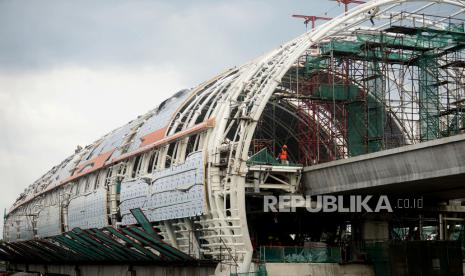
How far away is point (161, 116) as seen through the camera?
6191 centimetres

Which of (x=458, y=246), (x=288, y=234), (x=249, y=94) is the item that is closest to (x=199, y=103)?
(x=249, y=94)

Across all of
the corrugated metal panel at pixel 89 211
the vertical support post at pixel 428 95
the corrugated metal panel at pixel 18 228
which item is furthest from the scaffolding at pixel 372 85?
the corrugated metal panel at pixel 18 228

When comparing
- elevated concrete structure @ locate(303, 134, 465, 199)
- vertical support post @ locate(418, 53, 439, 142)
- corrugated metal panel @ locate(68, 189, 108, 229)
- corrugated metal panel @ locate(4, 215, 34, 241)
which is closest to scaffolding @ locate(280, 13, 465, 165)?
vertical support post @ locate(418, 53, 439, 142)

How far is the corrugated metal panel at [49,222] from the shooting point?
80281 millimetres

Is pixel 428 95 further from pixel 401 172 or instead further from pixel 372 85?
pixel 401 172

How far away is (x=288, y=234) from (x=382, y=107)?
44.5ft

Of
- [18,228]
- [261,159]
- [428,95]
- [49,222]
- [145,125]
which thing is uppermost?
[428,95]

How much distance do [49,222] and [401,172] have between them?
1930 inches

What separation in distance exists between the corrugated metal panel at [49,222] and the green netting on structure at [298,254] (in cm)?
3633

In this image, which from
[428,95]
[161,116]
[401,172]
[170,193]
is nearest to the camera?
[401,172]

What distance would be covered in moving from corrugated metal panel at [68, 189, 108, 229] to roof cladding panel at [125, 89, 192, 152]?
5.33 m

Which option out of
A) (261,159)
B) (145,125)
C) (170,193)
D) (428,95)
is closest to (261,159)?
(261,159)

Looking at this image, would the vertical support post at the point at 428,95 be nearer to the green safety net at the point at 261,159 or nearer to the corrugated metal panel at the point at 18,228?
the green safety net at the point at 261,159

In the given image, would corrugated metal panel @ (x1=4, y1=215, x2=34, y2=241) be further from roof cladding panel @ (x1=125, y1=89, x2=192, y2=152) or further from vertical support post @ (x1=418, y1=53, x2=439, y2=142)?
vertical support post @ (x1=418, y1=53, x2=439, y2=142)
